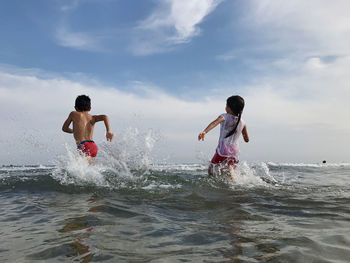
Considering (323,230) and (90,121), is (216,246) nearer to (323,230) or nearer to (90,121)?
(323,230)

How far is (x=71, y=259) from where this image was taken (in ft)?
7.37

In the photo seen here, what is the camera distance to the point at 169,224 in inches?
134

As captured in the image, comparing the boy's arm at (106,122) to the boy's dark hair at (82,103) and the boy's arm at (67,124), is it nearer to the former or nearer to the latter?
the boy's dark hair at (82,103)

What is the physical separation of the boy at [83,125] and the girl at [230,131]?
271 cm

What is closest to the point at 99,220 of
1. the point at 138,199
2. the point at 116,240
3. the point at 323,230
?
the point at 116,240

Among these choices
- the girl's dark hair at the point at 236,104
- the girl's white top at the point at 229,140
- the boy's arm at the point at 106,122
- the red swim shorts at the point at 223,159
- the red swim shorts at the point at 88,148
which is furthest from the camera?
the red swim shorts at the point at 88,148

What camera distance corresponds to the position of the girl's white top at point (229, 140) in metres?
6.50

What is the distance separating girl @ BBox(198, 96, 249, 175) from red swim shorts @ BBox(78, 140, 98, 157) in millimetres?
2950

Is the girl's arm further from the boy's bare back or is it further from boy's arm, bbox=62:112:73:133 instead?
boy's arm, bbox=62:112:73:133

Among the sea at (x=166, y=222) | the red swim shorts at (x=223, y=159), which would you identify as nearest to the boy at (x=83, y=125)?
the sea at (x=166, y=222)

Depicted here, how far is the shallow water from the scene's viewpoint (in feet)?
7.89

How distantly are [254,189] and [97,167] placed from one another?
3829mm

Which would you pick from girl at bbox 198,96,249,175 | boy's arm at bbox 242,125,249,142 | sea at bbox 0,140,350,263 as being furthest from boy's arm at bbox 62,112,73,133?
boy's arm at bbox 242,125,249,142

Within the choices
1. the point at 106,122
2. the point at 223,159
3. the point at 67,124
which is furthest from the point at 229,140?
the point at 67,124
